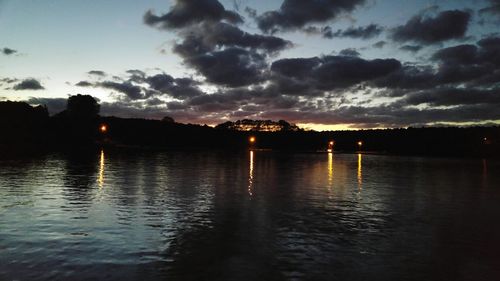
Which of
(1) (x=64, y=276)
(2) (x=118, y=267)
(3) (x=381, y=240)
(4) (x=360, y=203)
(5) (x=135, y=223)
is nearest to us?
(1) (x=64, y=276)

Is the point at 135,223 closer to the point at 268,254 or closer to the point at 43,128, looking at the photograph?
the point at 268,254

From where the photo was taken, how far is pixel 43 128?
163 metres

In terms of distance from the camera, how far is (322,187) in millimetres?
37375

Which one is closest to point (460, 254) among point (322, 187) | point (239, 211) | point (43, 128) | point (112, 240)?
point (239, 211)

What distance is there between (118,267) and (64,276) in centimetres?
150

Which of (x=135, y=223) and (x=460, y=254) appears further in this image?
(x=135, y=223)

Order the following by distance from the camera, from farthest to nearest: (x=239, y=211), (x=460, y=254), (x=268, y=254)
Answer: (x=239, y=211), (x=460, y=254), (x=268, y=254)

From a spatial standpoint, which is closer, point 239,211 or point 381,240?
point 381,240

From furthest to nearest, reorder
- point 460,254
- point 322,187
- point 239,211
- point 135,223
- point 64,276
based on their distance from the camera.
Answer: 1. point 322,187
2. point 239,211
3. point 135,223
4. point 460,254
5. point 64,276

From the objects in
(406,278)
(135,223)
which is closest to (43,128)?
(135,223)

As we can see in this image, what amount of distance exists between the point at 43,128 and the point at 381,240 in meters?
168

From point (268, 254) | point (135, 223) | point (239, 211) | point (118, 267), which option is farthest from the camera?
point (239, 211)

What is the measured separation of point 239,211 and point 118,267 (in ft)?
36.1

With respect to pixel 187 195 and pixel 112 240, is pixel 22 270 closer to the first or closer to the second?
pixel 112 240
